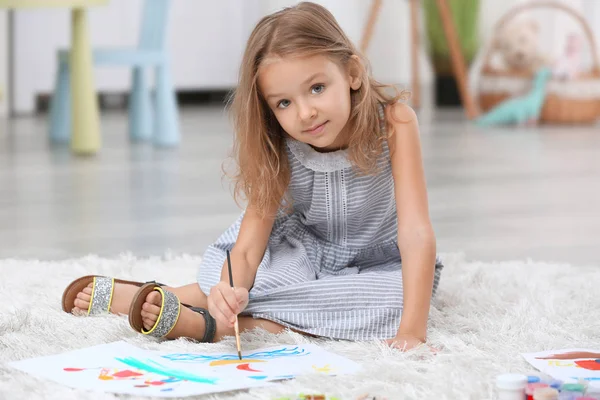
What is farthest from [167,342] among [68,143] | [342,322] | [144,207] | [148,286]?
[68,143]

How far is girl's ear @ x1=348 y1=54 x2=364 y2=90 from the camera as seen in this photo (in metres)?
1.19

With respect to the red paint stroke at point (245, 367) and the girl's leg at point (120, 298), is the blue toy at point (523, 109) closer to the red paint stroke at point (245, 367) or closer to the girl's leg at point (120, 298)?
the girl's leg at point (120, 298)

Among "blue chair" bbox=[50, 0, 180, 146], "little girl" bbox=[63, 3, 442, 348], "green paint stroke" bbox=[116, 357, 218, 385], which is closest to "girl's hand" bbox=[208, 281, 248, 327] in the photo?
"little girl" bbox=[63, 3, 442, 348]

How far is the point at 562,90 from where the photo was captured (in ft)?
12.4

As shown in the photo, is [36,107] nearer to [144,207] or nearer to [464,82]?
[464,82]

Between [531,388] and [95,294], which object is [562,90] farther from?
[531,388]

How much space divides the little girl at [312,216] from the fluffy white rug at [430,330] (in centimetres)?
4

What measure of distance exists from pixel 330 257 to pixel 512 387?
0.52 meters

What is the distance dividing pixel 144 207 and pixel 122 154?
2.96 ft

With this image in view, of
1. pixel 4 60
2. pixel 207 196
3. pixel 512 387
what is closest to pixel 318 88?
pixel 512 387

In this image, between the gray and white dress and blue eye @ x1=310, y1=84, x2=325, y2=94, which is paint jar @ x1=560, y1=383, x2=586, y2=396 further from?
blue eye @ x1=310, y1=84, x2=325, y2=94

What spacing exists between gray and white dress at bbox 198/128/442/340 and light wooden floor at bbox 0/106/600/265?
375 millimetres

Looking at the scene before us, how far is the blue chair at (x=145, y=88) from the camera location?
3199mm

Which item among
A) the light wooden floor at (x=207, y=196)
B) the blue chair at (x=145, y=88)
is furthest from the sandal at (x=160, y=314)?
the blue chair at (x=145, y=88)
